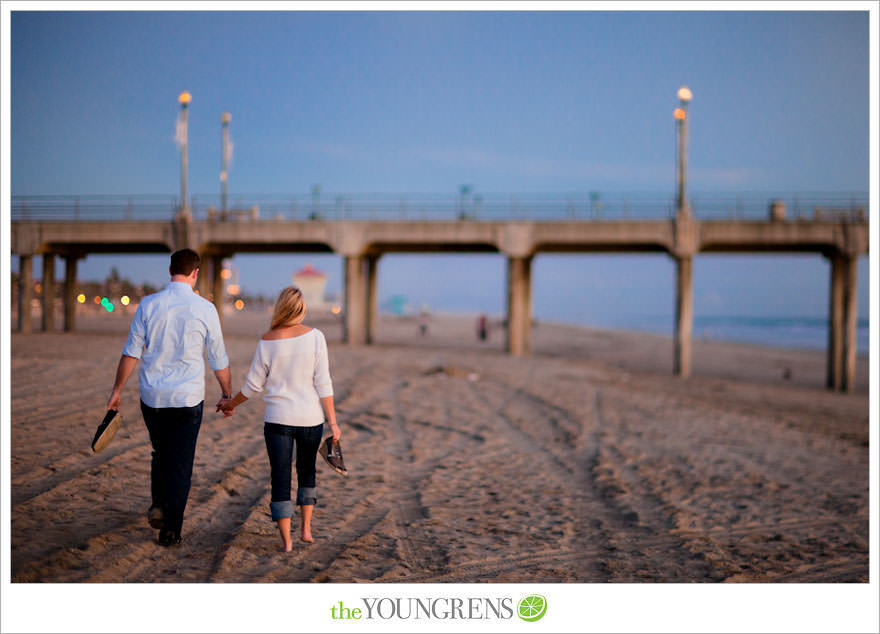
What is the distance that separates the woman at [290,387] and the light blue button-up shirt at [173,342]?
20 cm

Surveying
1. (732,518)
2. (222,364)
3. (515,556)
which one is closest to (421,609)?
(515,556)

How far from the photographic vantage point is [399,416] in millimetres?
9305

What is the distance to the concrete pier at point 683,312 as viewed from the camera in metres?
21.2

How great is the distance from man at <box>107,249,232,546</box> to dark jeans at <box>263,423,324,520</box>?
0.33 m

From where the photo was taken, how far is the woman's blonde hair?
282cm

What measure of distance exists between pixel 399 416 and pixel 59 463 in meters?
5.25

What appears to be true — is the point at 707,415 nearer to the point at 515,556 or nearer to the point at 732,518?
the point at 732,518

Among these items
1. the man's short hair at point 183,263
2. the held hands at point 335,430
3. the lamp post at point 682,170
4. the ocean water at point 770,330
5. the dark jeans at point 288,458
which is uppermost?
the lamp post at point 682,170

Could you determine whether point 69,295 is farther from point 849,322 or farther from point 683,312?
point 849,322

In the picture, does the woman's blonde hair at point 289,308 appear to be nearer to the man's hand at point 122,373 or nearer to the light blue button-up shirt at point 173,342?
the light blue button-up shirt at point 173,342

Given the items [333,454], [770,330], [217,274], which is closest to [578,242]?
[217,274]

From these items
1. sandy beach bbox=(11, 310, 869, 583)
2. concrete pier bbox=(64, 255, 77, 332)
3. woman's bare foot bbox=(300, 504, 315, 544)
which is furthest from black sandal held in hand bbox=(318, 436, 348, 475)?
concrete pier bbox=(64, 255, 77, 332)

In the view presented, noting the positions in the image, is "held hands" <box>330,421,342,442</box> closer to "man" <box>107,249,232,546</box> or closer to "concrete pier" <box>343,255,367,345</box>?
"man" <box>107,249,232,546</box>

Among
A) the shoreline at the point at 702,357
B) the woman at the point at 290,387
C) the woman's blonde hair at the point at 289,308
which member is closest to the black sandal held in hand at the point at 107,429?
the woman at the point at 290,387
